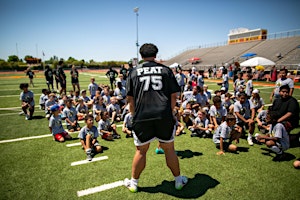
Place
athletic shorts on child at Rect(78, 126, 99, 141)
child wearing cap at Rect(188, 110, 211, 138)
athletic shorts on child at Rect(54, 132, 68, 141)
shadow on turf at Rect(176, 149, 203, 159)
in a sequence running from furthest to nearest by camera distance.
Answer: child wearing cap at Rect(188, 110, 211, 138), athletic shorts on child at Rect(54, 132, 68, 141), athletic shorts on child at Rect(78, 126, 99, 141), shadow on turf at Rect(176, 149, 203, 159)

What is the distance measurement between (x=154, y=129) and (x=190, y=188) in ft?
4.79

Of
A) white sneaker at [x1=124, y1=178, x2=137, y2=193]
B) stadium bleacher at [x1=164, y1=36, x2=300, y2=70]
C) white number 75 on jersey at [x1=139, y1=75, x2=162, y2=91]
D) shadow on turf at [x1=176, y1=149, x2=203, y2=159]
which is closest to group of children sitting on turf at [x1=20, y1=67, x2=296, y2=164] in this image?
shadow on turf at [x1=176, y1=149, x2=203, y2=159]

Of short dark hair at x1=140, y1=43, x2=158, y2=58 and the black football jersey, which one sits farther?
short dark hair at x1=140, y1=43, x2=158, y2=58

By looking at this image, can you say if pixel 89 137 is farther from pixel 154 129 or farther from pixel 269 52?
pixel 269 52

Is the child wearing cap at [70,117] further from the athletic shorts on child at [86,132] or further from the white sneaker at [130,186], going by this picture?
the white sneaker at [130,186]

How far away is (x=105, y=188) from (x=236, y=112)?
455cm

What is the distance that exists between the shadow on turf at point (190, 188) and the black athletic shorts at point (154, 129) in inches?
43.4

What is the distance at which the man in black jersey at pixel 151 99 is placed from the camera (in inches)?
117

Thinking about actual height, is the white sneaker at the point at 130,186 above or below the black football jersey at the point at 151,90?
below

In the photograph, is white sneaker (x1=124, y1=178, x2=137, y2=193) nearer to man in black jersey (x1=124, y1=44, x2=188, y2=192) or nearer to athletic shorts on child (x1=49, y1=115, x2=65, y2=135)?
man in black jersey (x1=124, y1=44, x2=188, y2=192)

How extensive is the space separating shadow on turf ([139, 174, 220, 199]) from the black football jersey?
4.91ft

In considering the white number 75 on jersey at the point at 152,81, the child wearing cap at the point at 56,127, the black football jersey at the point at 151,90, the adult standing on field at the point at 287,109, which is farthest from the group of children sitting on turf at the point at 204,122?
the white number 75 on jersey at the point at 152,81

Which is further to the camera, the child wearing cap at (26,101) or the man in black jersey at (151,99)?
the child wearing cap at (26,101)

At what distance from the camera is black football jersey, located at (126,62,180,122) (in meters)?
2.98
